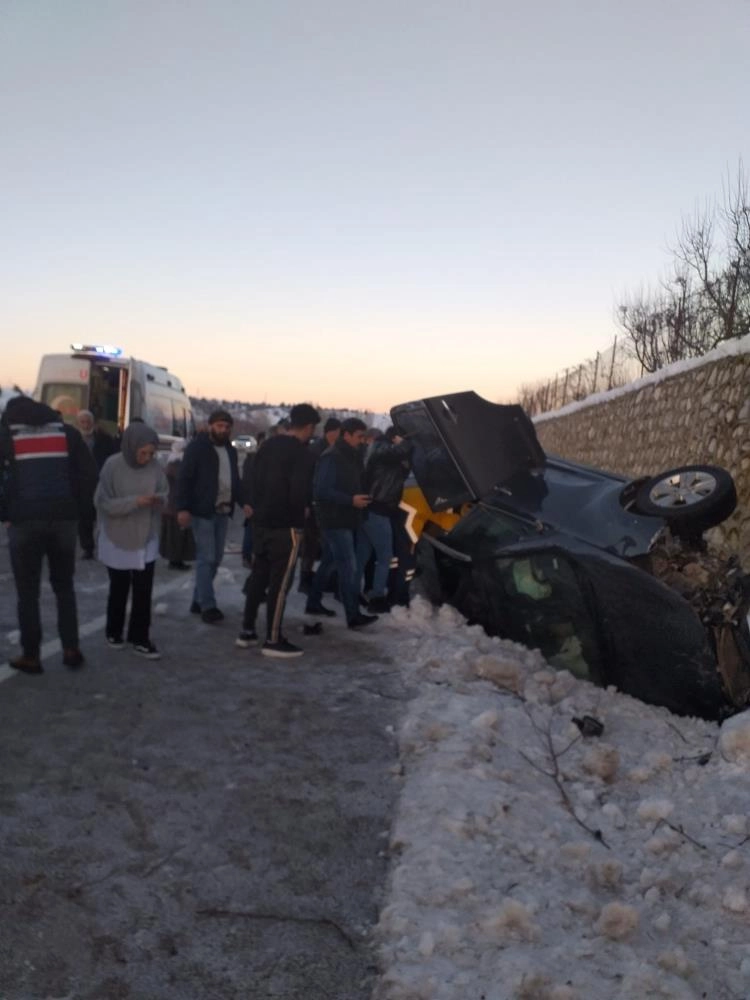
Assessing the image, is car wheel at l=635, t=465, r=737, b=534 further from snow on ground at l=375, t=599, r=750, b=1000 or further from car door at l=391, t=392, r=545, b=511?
car door at l=391, t=392, r=545, b=511

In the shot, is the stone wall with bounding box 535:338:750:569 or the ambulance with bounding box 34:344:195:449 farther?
the ambulance with bounding box 34:344:195:449

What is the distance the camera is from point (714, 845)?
361cm

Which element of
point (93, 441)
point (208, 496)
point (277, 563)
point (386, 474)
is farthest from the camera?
point (93, 441)

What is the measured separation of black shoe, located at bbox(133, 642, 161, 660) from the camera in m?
6.39

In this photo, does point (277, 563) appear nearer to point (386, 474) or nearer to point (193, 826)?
point (386, 474)

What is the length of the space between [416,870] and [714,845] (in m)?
1.22

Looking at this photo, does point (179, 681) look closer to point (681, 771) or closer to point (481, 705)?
point (481, 705)

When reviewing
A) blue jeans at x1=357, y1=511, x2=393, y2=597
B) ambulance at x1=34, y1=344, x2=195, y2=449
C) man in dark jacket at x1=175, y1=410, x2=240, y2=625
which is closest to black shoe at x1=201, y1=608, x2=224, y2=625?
man in dark jacket at x1=175, y1=410, x2=240, y2=625

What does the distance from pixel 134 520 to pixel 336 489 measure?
6.39 ft

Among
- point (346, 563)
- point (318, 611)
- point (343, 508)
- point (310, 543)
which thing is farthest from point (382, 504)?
point (310, 543)

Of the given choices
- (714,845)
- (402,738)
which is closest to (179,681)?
(402,738)

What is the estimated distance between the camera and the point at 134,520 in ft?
21.2

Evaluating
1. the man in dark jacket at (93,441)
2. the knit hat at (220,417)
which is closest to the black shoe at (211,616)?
the knit hat at (220,417)

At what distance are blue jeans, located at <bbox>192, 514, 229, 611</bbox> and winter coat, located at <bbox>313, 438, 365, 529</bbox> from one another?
0.90 m
